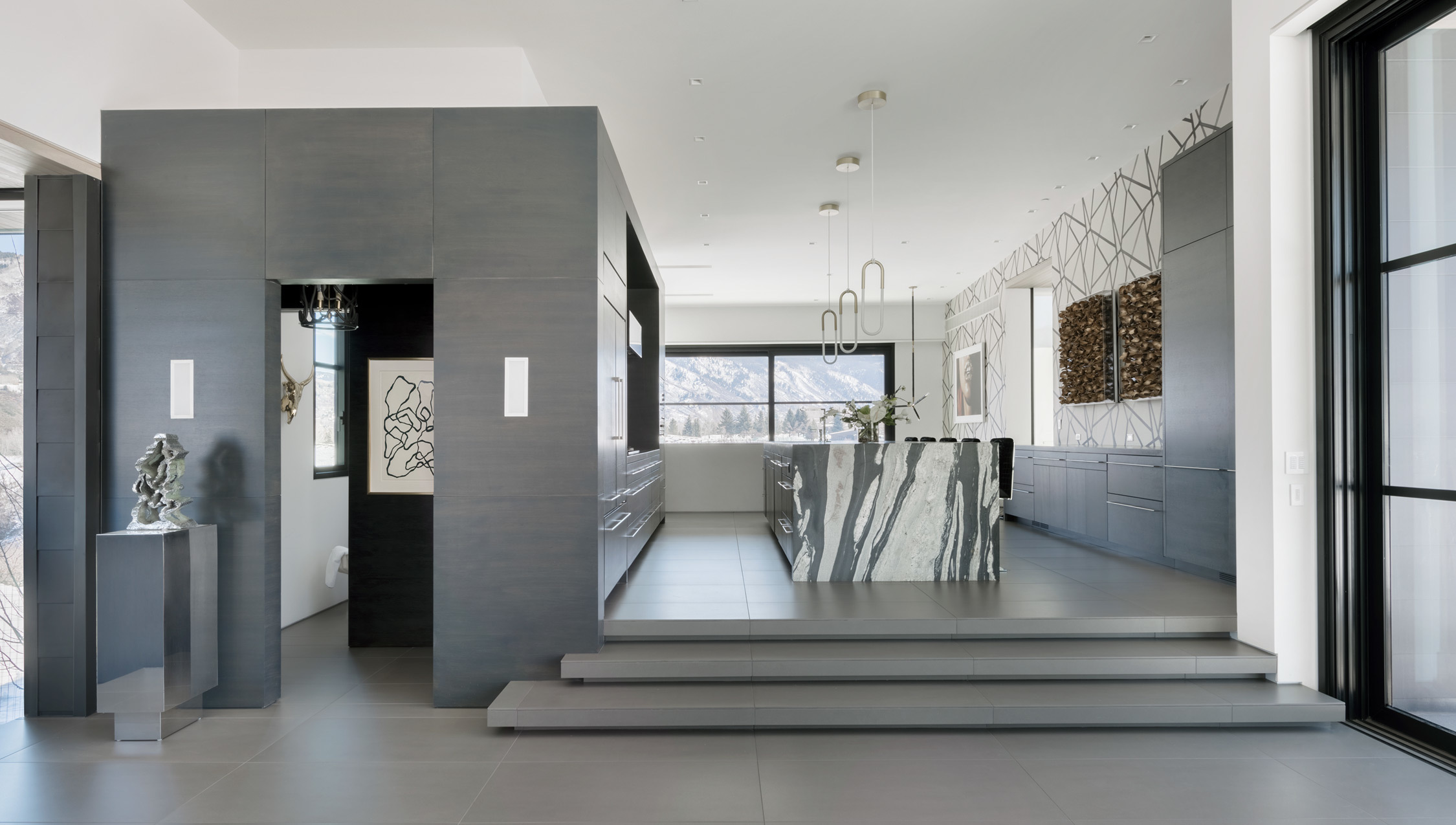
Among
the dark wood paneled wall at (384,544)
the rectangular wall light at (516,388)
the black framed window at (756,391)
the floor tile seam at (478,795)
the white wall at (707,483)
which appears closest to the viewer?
the floor tile seam at (478,795)

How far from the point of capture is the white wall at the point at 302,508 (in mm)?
4898

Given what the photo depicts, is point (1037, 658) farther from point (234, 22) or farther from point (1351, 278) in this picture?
point (234, 22)

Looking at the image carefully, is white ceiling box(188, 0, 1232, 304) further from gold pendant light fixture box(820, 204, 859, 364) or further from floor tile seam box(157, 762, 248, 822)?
floor tile seam box(157, 762, 248, 822)

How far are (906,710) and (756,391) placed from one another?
8990mm

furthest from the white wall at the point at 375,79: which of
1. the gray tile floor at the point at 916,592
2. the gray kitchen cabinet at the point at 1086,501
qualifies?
the gray kitchen cabinet at the point at 1086,501

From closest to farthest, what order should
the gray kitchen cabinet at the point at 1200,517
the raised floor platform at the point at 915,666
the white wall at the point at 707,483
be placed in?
the raised floor platform at the point at 915,666 < the gray kitchen cabinet at the point at 1200,517 < the white wall at the point at 707,483

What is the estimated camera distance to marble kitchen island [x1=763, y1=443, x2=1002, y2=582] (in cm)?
466

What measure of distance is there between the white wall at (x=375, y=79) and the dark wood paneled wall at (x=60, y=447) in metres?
1.19

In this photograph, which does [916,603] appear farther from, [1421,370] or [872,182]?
[872,182]

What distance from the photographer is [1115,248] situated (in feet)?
20.9

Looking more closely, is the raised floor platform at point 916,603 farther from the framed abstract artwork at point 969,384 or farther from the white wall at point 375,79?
the framed abstract artwork at point 969,384

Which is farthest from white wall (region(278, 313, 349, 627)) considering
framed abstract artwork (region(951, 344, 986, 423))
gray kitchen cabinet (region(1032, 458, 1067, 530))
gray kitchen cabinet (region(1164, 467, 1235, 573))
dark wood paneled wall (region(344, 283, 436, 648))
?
framed abstract artwork (region(951, 344, 986, 423))

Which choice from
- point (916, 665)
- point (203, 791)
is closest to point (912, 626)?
point (916, 665)

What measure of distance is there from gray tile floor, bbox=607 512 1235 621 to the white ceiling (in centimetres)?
289
